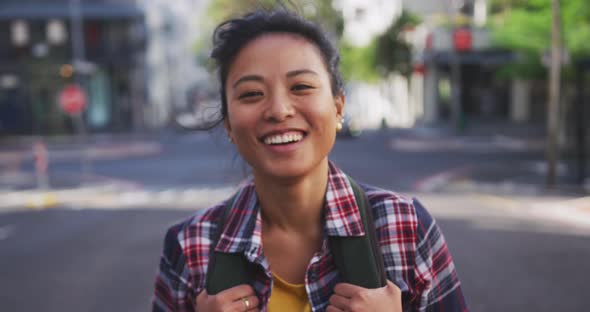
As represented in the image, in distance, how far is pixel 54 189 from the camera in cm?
1702

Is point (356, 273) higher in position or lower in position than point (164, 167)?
higher

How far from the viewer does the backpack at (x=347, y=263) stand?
5.61 ft

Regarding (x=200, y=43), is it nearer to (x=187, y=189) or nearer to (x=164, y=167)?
(x=164, y=167)

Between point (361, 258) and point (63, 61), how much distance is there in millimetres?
42286

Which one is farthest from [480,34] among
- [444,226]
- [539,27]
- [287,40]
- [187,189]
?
[287,40]

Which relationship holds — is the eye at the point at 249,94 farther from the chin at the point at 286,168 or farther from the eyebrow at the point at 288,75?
the chin at the point at 286,168

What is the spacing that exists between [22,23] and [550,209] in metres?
38.8

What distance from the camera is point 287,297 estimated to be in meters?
1.86

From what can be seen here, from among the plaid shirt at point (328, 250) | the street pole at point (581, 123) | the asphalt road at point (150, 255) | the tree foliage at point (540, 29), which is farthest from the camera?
the tree foliage at point (540, 29)

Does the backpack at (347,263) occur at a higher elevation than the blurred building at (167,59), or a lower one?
lower

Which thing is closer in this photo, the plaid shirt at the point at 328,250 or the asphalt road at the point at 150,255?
the plaid shirt at the point at 328,250

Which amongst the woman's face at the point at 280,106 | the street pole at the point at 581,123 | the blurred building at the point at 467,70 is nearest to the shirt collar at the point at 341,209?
the woman's face at the point at 280,106

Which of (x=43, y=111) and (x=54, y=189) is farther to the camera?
(x=43, y=111)

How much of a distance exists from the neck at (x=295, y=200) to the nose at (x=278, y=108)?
21 centimetres
